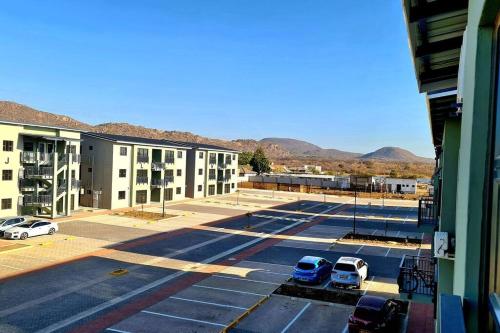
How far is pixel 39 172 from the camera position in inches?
1401

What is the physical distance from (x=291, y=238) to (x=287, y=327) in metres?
18.5

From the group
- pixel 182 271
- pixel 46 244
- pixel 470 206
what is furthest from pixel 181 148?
pixel 470 206

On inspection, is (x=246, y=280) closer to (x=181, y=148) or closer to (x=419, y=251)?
(x=419, y=251)

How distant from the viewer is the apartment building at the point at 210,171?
5994 cm

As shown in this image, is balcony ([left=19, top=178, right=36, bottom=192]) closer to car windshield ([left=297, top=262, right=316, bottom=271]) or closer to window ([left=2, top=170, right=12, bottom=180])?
window ([left=2, top=170, right=12, bottom=180])

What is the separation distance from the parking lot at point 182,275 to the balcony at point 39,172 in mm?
4937

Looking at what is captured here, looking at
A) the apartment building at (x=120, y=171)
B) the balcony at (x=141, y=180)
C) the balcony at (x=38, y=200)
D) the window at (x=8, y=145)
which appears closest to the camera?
the window at (x=8, y=145)

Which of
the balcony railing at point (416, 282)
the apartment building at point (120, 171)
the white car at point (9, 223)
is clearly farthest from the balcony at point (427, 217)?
the apartment building at point (120, 171)

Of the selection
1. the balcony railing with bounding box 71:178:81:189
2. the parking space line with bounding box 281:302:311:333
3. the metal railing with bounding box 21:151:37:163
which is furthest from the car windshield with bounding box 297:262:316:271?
the balcony railing with bounding box 71:178:81:189

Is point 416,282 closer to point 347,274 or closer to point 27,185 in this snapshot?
point 347,274

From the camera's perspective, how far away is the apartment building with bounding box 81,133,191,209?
44.0 metres

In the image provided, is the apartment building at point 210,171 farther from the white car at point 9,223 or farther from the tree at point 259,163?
the tree at point 259,163

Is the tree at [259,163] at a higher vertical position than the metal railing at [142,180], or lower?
higher

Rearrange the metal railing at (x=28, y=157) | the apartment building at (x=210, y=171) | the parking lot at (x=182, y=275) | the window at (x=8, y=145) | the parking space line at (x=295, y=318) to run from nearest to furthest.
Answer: the parking space line at (x=295, y=318) → the parking lot at (x=182, y=275) → the window at (x=8, y=145) → the metal railing at (x=28, y=157) → the apartment building at (x=210, y=171)
